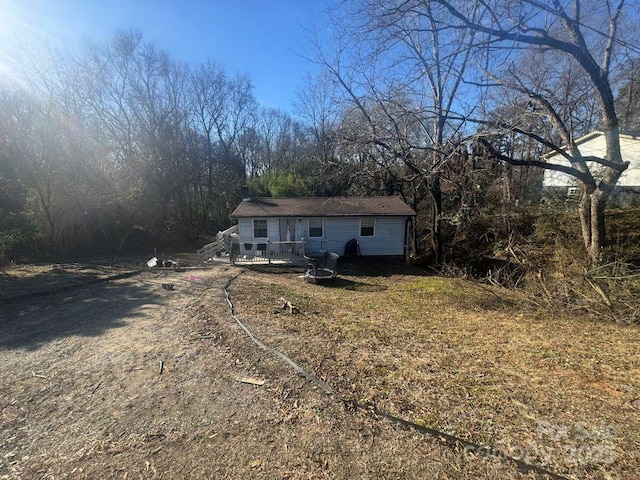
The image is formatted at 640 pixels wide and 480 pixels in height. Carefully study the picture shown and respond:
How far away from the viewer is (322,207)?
1603cm

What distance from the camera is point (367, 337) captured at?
5.08 metres

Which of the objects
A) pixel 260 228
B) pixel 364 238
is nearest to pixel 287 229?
pixel 260 228

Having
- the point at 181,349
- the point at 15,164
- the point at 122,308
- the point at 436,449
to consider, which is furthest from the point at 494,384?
the point at 15,164

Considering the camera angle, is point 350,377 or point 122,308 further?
point 122,308

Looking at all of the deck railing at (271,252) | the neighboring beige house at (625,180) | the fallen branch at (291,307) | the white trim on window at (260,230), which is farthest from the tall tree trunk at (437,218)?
the fallen branch at (291,307)

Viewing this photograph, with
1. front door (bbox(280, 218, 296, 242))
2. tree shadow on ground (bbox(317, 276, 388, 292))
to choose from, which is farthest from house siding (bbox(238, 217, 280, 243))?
tree shadow on ground (bbox(317, 276, 388, 292))

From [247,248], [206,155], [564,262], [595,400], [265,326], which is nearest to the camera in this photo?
[595,400]

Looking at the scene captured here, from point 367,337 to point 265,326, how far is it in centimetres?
194

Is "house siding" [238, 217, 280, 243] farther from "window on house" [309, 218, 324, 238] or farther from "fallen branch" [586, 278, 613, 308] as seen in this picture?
"fallen branch" [586, 278, 613, 308]

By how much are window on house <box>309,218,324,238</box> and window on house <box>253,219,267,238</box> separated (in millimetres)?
2423

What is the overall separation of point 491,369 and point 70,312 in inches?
350

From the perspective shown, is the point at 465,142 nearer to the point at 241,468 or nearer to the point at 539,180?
the point at 241,468

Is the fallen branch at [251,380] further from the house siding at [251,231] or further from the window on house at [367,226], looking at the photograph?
the window on house at [367,226]

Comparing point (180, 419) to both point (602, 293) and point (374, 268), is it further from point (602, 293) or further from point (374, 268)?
A: point (374, 268)
